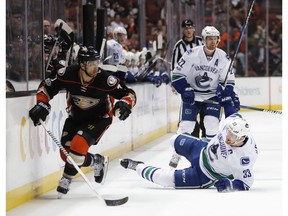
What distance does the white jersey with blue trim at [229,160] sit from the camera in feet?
21.1

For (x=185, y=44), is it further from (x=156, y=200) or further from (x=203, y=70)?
(x=156, y=200)

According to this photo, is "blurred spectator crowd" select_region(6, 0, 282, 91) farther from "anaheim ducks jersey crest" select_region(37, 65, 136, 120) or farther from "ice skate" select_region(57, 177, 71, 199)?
"ice skate" select_region(57, 177, 71, 199)

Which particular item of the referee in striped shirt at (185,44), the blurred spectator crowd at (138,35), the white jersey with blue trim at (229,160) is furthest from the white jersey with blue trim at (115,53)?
the white jersey with blue trim at (229,160)

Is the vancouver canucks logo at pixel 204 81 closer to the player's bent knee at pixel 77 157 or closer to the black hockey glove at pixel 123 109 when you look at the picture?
the black hockey glove at pixel 123 109

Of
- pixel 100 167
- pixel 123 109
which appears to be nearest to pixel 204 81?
pixel 100 167

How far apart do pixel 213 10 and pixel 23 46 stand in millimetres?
11451

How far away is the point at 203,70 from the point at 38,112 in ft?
7.45

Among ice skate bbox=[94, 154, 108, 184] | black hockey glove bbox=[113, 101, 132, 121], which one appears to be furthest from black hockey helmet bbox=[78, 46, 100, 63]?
ice skate bbox=[94, 154, 108, 184]

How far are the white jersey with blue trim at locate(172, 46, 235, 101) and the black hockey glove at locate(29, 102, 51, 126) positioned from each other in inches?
80.5

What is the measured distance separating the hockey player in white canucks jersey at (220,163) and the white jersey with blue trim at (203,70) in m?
1.18

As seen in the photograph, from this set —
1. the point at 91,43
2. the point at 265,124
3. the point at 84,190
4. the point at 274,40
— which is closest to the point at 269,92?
the point at 274,40

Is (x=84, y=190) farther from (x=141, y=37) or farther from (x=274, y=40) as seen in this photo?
(x=274, y=40)

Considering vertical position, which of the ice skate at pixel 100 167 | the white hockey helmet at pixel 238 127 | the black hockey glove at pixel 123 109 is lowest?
the ice skate at pixel 100 167

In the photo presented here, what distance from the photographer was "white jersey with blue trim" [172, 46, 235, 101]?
8086 millimetres
